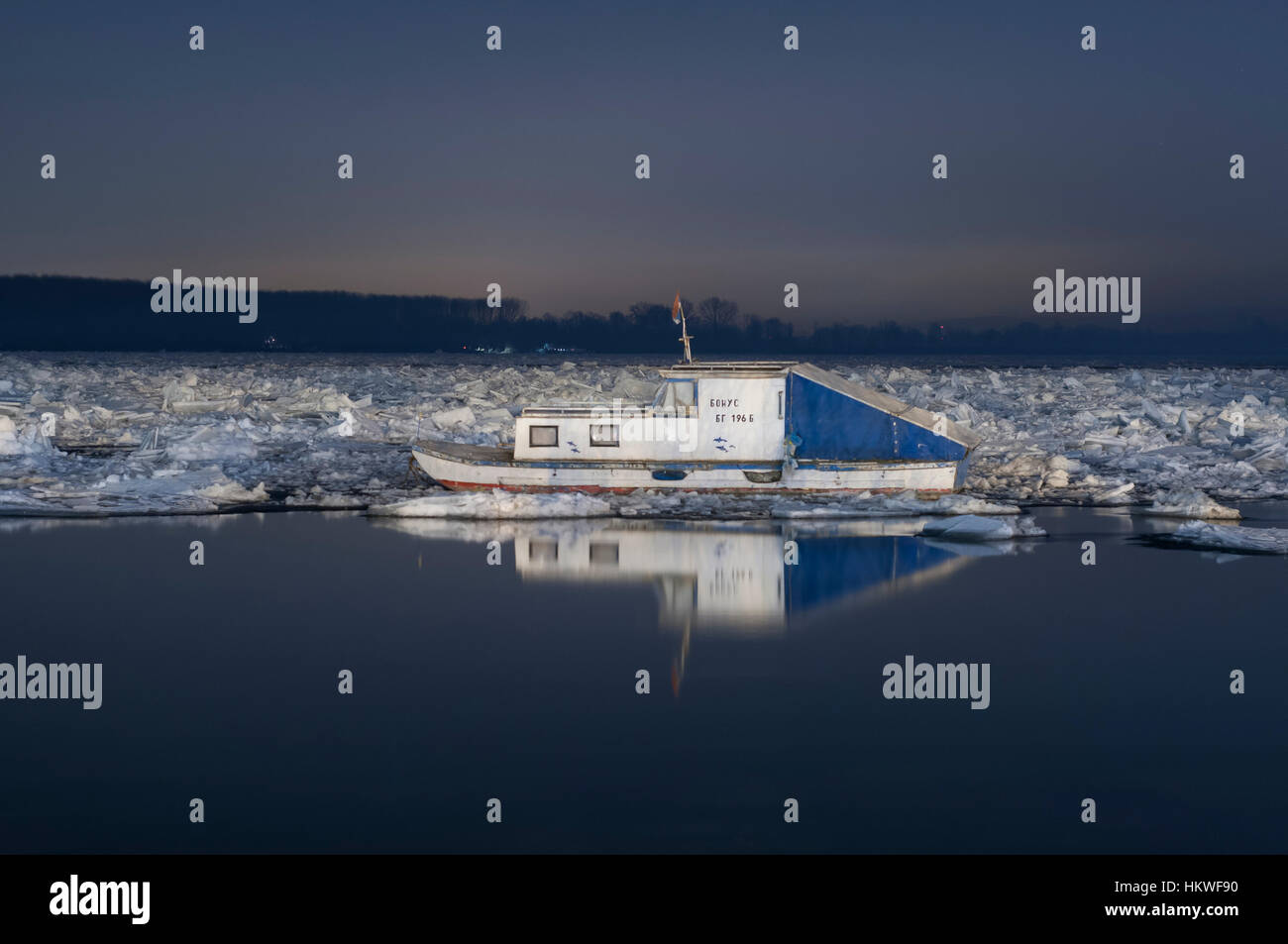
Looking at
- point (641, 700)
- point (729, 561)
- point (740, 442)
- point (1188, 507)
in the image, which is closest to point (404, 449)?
point (740, 442)

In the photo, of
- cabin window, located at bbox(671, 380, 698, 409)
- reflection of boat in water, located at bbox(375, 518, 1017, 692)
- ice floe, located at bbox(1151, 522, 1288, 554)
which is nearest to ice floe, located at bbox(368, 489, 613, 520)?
reflection of boat in water, located at bbox(375, 518, 1017, 692)

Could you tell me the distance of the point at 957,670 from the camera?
13445mm

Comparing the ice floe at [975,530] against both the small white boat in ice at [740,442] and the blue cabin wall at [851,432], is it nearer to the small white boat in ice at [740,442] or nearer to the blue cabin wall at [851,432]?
the small white boat in ice at [740,442]

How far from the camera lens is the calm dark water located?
30.8 ft

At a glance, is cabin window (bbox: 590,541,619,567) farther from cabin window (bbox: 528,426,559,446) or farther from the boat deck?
the boat deck

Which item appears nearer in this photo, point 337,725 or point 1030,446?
point 337,725

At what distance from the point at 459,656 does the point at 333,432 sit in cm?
2709

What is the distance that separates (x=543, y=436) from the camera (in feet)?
84.0

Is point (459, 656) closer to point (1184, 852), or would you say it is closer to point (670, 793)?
point (670, 793)

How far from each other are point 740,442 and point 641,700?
43.5ft

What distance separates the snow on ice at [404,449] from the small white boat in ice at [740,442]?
63cm

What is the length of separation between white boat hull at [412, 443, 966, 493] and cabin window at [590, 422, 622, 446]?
47 centimetres
